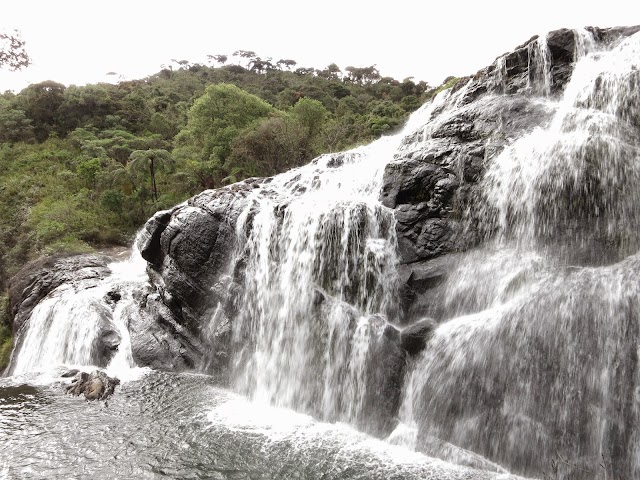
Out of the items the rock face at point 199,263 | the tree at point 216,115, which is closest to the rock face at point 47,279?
the rock face at point 199,263

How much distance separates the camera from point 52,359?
50.2 feet

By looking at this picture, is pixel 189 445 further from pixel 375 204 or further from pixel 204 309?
pixel 375 204

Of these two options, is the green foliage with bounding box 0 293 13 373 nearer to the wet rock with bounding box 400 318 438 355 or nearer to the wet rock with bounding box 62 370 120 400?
the wet rock with bounding box 62 370 120 400

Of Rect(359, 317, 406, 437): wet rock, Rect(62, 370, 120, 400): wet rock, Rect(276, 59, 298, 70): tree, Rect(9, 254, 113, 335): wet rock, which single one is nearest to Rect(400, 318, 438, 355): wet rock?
Rect(359, 317, 406, 437): wet rock

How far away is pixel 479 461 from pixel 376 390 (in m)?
2.68

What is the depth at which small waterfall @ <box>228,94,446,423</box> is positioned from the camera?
10.6m

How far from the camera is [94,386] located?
11.8 metres

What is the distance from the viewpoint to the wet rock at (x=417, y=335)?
31.5ft

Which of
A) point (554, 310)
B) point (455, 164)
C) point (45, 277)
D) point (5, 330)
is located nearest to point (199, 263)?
point (455, 164)

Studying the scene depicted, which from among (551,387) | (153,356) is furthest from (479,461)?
(153,356)

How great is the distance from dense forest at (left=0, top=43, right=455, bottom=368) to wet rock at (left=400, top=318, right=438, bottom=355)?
658 inches

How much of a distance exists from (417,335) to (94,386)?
9.04m

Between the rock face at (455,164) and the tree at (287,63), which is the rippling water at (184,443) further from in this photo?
the tree at (287,63)

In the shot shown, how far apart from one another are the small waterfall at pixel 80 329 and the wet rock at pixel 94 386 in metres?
1.49
